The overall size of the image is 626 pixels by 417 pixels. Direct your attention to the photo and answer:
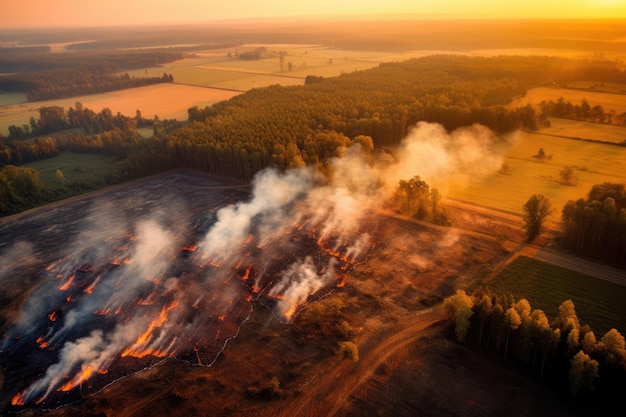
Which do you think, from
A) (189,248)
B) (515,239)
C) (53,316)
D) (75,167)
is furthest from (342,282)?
(75,167)

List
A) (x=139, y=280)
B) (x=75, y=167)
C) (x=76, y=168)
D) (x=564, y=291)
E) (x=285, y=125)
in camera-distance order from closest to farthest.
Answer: (x=564, y=291) < (x=139, y=280) < (x=285, y=125) < (x=76, y=168) < (x=75, y=167)

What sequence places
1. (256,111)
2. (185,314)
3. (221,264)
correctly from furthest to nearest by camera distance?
(256,111)
(221,264)
(185,314)

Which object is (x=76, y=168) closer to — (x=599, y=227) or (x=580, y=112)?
(x=599, y=227)

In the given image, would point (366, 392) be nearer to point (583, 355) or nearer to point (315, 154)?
point (583, 355)

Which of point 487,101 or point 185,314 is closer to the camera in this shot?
point 185,314

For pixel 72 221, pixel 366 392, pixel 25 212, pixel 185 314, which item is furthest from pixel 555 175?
pixel 25 212
